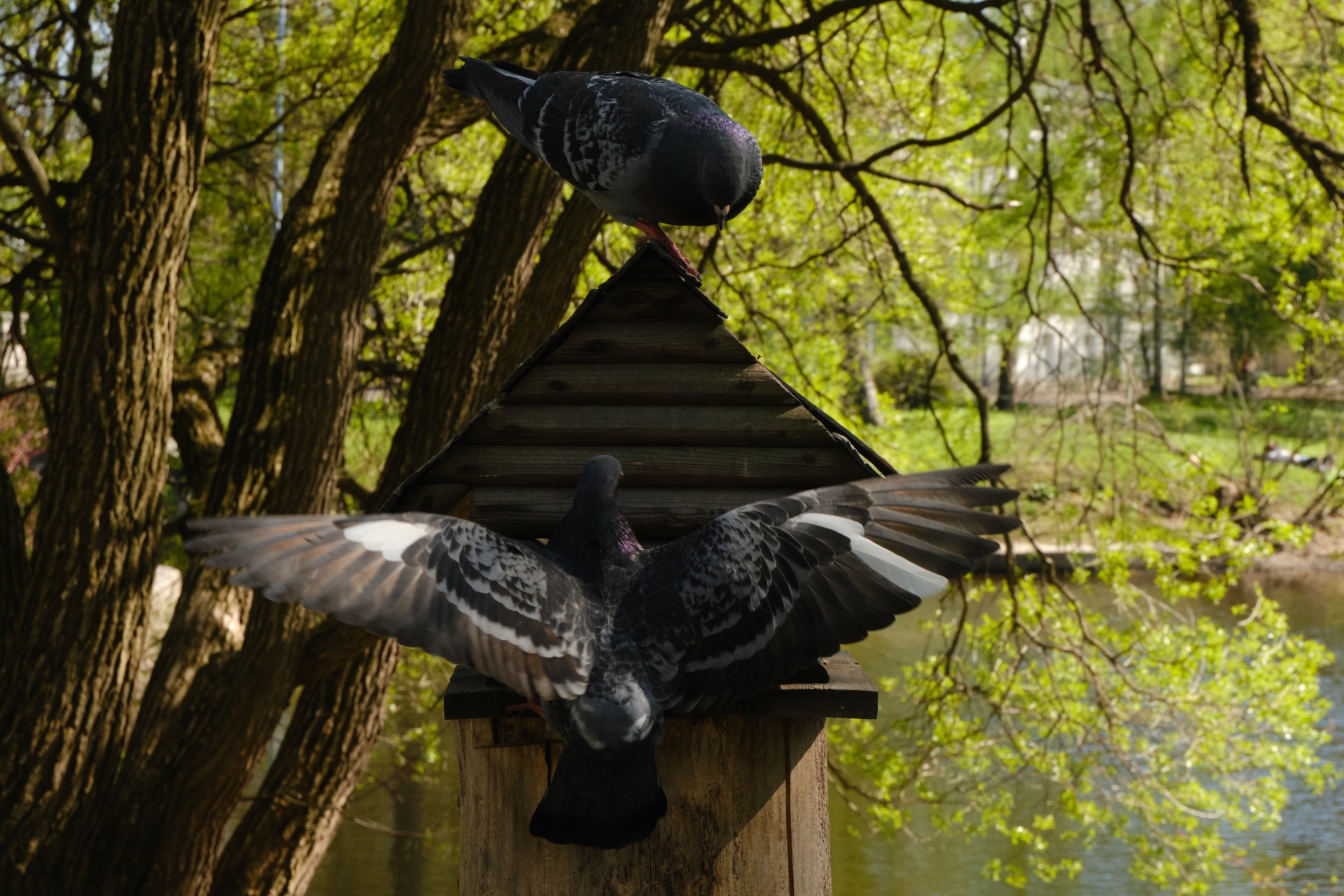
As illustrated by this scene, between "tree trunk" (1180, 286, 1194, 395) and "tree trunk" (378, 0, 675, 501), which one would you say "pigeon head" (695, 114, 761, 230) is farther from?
"tree trunk" (1180, 286, 1194, 395)

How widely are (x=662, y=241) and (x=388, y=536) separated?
3.05 feet

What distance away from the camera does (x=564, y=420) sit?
227cm

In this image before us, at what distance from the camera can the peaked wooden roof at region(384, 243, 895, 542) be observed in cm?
224

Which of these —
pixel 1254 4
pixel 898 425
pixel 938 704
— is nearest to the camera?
pixel 1254 4

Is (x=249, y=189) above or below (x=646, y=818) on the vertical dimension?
above

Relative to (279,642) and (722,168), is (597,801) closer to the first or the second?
(722,168)

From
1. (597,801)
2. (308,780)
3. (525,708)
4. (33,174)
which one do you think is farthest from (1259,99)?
(33,174)

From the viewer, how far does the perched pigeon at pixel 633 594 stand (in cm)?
170

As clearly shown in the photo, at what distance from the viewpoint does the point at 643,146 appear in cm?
244

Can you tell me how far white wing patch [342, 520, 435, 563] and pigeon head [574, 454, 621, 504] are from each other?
0.24 meters

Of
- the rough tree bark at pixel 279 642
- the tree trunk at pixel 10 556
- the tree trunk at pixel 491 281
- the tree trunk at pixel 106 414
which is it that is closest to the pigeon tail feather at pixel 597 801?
the rough tree bark at pixel 279 642

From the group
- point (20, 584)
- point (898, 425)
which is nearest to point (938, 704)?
point (898, 425)

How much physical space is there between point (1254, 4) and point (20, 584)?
628 cm

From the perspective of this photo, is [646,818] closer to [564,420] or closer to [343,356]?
[564,420]
